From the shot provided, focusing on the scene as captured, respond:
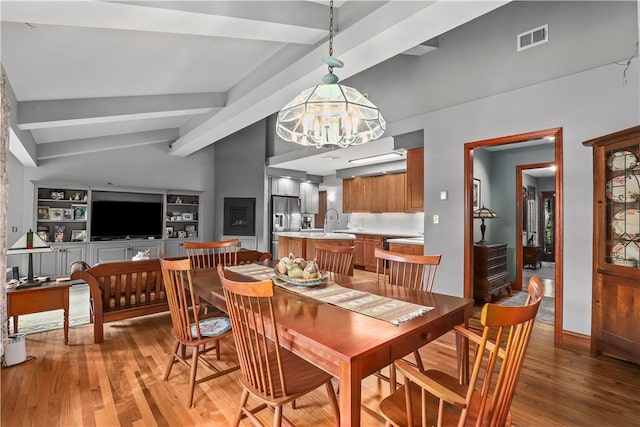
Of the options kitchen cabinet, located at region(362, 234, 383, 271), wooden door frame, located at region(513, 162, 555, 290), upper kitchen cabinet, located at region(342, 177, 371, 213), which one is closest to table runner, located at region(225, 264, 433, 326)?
wooden door frame, located at region(513, 162, 555, 290)

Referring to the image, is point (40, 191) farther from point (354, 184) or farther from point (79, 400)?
point (354, 184)

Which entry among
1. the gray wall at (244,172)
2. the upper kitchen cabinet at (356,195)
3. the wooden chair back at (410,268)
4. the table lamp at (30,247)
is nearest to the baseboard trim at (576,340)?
the wooden chair back at (410,268)

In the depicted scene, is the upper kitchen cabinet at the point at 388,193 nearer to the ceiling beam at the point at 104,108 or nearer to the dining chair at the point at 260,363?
the ceiling beam at the point at 104,108

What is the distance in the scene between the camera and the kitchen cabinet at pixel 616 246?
8.14 feet

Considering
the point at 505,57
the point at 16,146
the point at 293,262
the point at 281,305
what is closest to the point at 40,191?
the point at 16,146

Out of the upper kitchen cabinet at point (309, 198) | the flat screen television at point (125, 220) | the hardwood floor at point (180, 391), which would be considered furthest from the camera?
the upper kitchen cabinet at point (309, 198)

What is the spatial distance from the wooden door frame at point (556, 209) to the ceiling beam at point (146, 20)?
2.24 meters

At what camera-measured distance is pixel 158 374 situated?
8.06ft

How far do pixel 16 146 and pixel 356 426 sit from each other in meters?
5.63

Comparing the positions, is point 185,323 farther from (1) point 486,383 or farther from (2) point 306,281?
(1) point 486,383

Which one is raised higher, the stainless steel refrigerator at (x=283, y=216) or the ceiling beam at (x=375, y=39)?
the ceiling beam at (x=375, y=39)

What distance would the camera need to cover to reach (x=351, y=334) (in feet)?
4.43

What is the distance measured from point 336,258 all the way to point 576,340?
2414 millimetres

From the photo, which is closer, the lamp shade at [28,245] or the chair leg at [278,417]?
the chair leg at [278,417]
